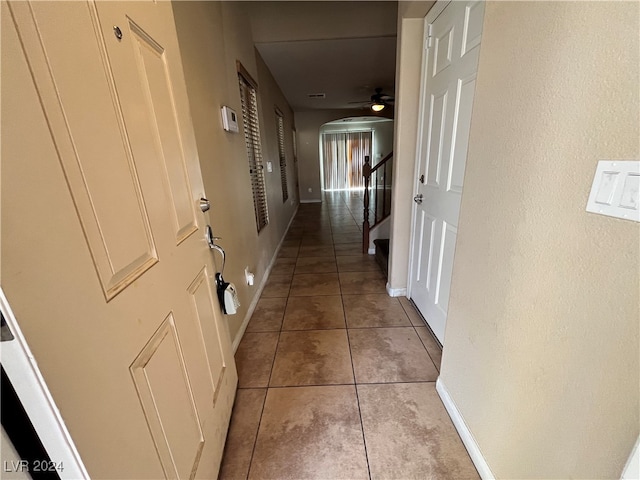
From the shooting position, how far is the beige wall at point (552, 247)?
0.57 m

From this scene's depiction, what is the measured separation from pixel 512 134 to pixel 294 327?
68.2 inches

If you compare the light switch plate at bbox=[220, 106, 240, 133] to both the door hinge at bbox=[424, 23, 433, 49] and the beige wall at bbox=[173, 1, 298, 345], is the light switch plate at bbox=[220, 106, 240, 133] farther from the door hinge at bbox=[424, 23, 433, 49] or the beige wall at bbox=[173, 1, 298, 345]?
the door hinge at bbox=[424, 23, 433, 49]

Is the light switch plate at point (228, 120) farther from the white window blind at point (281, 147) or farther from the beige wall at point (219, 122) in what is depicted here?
the white window blind at point (281, 147)

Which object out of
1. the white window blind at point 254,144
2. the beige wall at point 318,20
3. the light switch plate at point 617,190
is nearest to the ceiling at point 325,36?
the beige wall at point 318,20

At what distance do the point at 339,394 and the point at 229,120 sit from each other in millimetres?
1804

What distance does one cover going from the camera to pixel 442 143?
1614 millimetres

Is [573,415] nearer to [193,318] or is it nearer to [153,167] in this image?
[193,318]

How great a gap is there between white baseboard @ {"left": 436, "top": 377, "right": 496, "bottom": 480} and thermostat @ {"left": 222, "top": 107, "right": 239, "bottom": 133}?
196 centimetres

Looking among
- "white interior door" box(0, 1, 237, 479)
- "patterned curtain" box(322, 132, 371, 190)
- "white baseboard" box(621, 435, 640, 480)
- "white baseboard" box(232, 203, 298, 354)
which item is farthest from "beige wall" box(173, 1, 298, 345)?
"patterned curtain" box(322, 132, 371, 190)

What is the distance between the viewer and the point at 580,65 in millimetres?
628

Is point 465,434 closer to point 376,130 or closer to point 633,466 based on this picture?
point 633,466

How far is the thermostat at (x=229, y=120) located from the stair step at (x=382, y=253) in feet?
6.35

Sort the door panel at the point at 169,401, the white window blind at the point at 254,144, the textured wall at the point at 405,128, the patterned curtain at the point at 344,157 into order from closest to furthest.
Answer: the door panel at the point at 169,401, the textured wall at the point at 405,128, the white window blind at the point at 254,144, the patterned curtain at the point at 344,157

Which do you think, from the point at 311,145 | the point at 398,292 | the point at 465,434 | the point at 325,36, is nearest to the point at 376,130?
the point at 311,145
